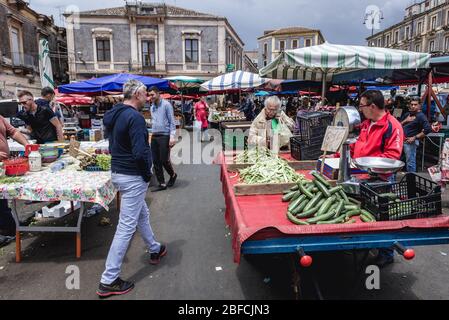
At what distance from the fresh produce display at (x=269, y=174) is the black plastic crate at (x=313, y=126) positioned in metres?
0.80

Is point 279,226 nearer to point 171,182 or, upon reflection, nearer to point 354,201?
point 354,201

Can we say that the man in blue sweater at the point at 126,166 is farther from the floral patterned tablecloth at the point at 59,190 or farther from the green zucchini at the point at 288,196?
the green zucchini at the point at 288,196

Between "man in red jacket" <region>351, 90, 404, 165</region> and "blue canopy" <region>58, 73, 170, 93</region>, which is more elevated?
"blue canopy" <region>58, 73, 170, 93</region>

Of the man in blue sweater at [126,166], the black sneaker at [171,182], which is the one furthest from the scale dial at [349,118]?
the black sneaker at [171,182]

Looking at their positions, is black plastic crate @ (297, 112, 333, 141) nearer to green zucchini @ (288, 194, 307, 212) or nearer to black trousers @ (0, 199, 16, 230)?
green zucchini @ (288, 194, 307, 212)

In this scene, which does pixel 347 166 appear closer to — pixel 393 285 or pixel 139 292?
pixel 393 285

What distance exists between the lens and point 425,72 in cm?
910

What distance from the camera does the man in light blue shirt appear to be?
642 centimetres

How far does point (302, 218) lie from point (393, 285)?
1654 millimetres

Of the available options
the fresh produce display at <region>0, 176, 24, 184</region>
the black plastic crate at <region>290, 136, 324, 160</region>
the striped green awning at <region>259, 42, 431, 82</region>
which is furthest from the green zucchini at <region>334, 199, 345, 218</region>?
the striped green awning at <region>259, 42, 431, 82</region>

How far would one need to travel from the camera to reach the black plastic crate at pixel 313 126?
4.14m

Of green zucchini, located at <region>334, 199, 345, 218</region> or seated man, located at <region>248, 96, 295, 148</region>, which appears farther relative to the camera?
seated man, located at <region>248, 96, 295, 148</region>

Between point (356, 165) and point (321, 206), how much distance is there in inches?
21.2

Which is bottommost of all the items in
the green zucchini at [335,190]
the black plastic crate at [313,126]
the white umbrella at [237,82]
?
the green zucchini at [335,190]
